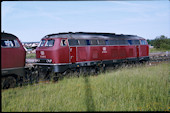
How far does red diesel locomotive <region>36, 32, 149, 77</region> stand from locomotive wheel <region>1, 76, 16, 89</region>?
2631 mm

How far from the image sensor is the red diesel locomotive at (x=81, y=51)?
1133 centimetres

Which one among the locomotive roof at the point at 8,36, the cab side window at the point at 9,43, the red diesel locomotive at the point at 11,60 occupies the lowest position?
the red diesel locomotive at the point at 11,60

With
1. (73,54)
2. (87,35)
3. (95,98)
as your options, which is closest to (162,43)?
(87,35)

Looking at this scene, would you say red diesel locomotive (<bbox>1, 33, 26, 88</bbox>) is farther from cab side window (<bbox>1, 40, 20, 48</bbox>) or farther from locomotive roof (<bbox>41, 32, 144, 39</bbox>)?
locomotive roof (<bbox>41, 32, 144, 39</bbox>)

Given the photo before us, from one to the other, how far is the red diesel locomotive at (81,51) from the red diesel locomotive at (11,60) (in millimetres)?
2406

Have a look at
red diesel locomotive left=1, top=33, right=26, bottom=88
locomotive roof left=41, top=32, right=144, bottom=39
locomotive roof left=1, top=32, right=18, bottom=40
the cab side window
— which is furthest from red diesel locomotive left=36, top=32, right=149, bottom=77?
locomotive roof left=1, top=32, right=18, bottom=40

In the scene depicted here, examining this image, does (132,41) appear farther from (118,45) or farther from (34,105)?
(34,105)

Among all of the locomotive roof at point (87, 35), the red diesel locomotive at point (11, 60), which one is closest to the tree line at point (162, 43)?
the locomotive roof at point (87, 35)

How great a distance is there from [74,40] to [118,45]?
5.36 meters

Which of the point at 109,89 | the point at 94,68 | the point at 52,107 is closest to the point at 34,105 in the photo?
the point at 52,107

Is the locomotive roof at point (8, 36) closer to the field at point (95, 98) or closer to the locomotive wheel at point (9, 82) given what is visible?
the locomotive wheel at point (9, 82)

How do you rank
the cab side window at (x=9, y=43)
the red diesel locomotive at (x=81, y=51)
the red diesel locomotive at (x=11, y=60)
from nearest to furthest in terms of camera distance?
the red diesel locomotive at (x=11, y=60), the cab side window at (x=9, y=43), the red diesel locomotive at (x=81, y=51)

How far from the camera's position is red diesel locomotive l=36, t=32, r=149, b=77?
1133cm

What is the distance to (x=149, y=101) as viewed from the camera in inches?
285
